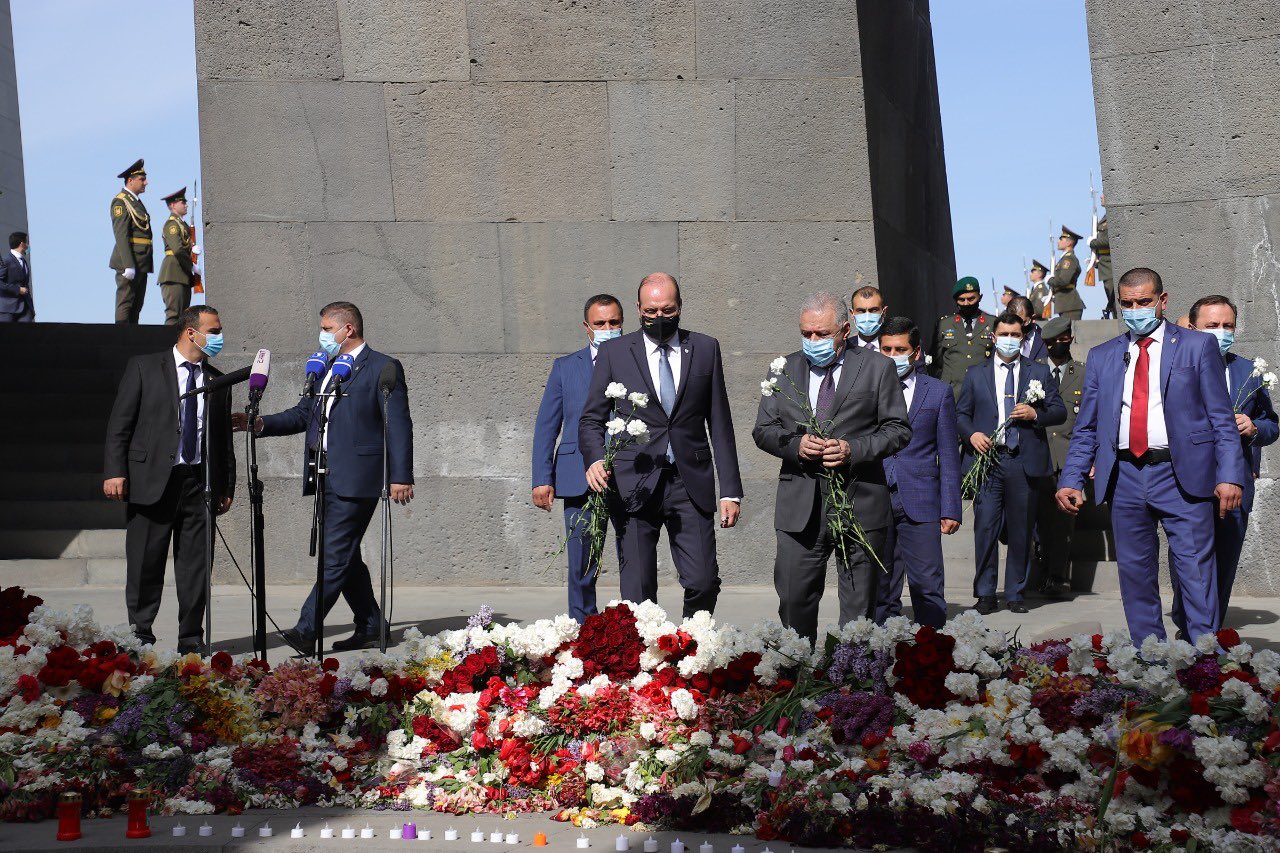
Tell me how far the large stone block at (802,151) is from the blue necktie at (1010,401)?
1.61 metres

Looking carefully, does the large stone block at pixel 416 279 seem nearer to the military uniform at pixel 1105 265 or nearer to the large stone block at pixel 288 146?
the large stone block at pixel 288 146

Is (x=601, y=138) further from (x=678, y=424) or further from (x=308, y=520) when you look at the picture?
(x=678, y=424)

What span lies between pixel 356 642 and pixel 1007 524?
4.50 m

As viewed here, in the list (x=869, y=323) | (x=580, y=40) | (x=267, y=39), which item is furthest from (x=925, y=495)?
(x=267, y=39)

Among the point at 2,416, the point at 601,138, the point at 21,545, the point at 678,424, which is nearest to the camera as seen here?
the point at 678,424

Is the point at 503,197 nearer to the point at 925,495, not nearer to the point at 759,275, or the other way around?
the point at 759,275

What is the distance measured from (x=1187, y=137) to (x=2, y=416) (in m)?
10.8

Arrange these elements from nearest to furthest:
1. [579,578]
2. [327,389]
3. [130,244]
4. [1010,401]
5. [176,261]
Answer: [327,389]
[579,578]
[1010,401]
[130,244]
[176,261]

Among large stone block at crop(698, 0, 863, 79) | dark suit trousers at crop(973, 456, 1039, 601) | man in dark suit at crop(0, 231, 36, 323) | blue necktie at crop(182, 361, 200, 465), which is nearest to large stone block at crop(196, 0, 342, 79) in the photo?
large stone block at crop(698, 0, 863, 79)

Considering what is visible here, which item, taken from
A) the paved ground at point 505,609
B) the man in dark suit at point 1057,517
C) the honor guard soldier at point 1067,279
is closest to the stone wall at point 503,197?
the paved ground at point 505,609

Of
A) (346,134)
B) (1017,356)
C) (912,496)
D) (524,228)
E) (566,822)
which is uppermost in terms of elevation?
(346,134)

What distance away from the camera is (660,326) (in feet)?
23.5

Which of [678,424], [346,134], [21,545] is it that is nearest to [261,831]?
[678,424]

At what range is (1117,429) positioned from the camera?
718cm
